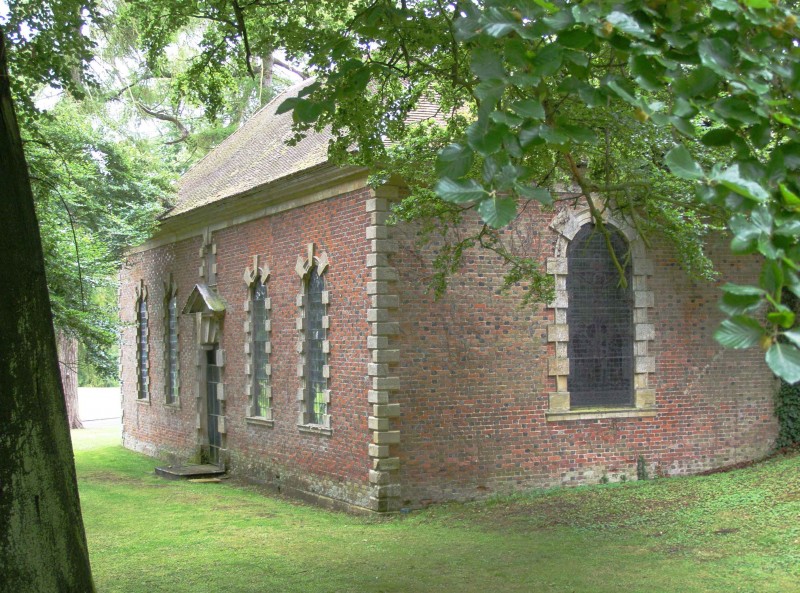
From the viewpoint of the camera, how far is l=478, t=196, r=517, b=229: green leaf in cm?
435

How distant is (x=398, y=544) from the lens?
42.2ft

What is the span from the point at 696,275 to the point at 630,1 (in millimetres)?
11999

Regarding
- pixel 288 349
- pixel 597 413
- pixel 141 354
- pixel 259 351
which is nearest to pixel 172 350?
pixel 141 354

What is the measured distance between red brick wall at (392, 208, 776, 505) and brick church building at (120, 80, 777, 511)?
0.03 meters

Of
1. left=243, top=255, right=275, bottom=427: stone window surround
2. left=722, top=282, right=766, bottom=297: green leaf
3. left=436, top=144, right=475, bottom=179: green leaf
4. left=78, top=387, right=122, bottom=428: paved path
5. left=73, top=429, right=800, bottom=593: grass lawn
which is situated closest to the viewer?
A: left=722, top=282, right=766, bottom=297: green leaf

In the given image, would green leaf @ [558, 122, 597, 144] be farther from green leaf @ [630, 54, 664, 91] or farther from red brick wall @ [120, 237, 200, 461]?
red brick wall @ [120, 237, 200, 461]

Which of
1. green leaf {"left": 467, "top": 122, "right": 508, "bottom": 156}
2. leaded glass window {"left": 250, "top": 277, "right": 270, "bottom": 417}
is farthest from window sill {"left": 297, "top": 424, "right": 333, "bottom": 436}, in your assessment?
green leaf {"left": 467, "top": 122, "right": 508, "bottom": 156}

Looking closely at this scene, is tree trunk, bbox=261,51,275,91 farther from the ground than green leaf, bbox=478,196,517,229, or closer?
farther from the ground

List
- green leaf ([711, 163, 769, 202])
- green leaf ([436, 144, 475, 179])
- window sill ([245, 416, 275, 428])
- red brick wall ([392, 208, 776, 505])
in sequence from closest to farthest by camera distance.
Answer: green leaf ([711, 163, 769, 202]) < green leaf ([436, 144, 475, 179]) < red brick wall ([392, 208, 776, 505]) < window sill ([245, 416, 275, 428])

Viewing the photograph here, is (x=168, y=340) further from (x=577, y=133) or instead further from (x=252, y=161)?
(x=577, y=133)

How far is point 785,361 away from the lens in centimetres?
374

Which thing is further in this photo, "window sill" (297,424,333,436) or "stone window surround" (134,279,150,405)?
"stone window surround" (134,279,150,405)

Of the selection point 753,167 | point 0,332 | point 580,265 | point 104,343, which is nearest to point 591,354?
point 580,265

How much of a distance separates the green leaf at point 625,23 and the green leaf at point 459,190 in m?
0.96
